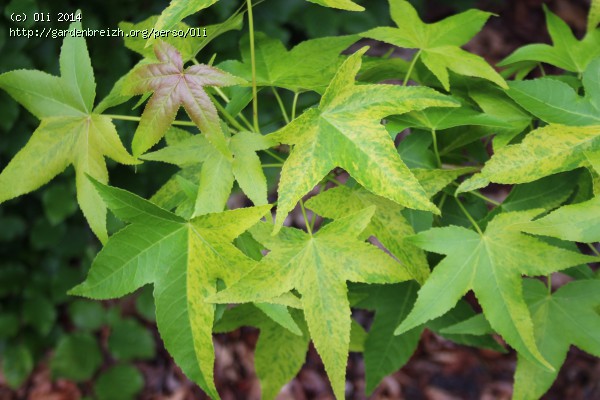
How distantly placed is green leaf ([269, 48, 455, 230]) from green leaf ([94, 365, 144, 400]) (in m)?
1.65

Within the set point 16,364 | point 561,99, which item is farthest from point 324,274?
point 16,364

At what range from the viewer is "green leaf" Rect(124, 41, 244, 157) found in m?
0.62

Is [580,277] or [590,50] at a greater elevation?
[590,50]

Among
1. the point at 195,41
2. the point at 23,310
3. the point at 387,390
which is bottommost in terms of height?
the point at 387,390

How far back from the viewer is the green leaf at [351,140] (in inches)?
23.0

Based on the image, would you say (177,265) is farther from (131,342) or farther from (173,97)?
(131,342)

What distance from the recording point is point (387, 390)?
6.39 ft

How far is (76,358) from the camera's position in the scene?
2.04m

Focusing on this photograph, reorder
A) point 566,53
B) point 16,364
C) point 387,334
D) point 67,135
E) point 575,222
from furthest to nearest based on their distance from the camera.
→ point 16,364
point 387,334
point 566,53
point 67,135
point 575,222

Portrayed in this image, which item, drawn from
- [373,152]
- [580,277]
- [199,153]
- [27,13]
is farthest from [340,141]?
[27,13]

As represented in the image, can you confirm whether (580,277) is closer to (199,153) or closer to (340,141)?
(340,141)

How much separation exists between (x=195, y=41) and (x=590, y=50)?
0.55 meters

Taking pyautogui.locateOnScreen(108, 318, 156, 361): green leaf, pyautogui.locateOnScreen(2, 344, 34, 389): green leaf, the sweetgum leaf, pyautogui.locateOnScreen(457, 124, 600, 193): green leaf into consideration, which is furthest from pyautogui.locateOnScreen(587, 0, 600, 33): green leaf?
pyautogui.locateOnScreen(2, 344, 34, 389): green leaf

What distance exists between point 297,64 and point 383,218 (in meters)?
0.25
